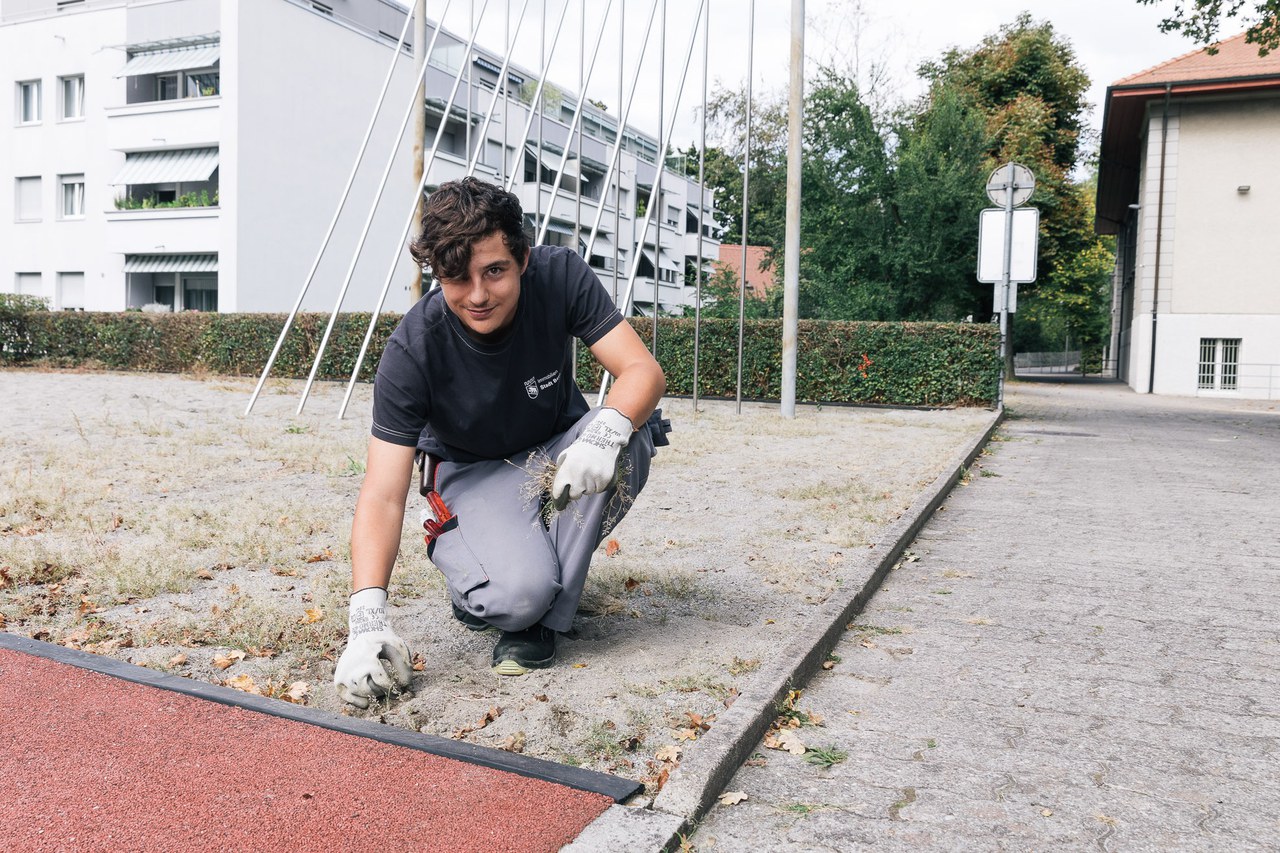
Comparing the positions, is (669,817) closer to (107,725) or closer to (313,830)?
(313,830)

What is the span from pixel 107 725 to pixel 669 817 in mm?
1501

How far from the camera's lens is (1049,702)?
126 inches

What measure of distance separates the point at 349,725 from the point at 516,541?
0.77m

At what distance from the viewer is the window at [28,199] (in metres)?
32.2

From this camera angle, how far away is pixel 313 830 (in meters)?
2.11

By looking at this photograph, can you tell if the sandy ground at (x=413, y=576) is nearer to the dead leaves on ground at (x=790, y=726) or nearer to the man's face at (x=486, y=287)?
the dead leaves on ground at (x=790, y=726)

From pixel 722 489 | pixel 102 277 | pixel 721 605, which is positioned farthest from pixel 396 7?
pixel 721 605

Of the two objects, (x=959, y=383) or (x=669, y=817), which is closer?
(x=669, y=817)

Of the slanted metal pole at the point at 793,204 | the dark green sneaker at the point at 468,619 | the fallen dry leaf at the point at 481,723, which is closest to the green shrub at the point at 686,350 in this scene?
the slanted metal pole at the point at 793,204

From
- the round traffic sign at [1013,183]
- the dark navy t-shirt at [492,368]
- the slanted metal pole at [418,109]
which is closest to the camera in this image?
the dark navy t-shirt at [492,368]

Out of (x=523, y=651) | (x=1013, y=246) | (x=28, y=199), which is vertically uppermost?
(x=28, y=199)

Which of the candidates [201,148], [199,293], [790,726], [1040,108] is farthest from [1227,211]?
[199,293]

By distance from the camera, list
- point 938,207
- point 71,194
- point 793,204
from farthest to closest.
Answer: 1. point 71,194
2. point 938,207
3. point 793,204

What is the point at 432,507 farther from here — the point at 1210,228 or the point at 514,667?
the point at 1210,228
